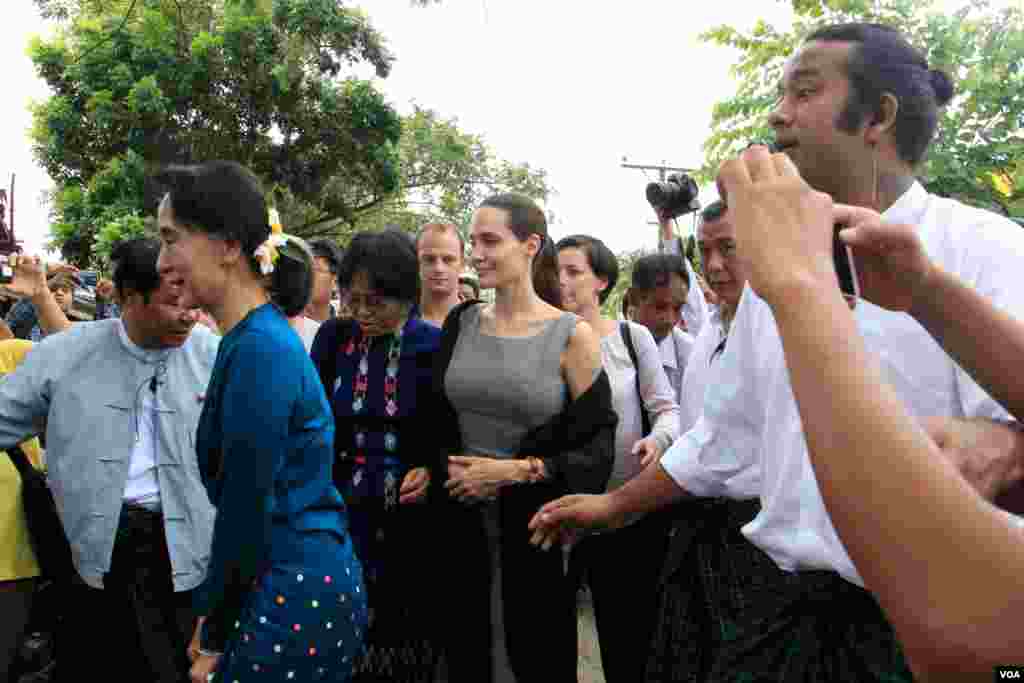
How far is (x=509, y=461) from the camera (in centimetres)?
269

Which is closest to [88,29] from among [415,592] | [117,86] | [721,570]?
[117,86]

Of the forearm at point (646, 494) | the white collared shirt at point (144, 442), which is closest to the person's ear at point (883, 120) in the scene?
Result: the forearm at point (646, 494)

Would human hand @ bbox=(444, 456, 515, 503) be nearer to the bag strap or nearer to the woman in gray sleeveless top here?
the woman in gray sleeveless top

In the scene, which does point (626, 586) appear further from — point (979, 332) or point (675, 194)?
point (979, 332)

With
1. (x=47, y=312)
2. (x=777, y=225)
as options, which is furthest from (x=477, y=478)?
(x=777, y=225)

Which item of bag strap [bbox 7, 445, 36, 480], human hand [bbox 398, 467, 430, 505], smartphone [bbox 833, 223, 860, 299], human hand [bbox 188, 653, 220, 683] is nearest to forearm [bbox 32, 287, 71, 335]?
bag strap [bbox 7, 445, 36, 480]

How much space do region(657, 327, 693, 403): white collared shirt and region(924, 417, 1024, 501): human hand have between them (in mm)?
3319

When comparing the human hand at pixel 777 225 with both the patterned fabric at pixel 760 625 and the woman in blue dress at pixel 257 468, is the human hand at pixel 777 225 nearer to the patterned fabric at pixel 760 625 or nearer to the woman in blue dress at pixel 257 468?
the patterned fabric at pixel 760 625

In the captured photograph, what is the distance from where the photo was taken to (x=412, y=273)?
3127 mm

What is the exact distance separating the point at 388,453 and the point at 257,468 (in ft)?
4.14

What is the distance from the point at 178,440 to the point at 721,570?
164 centimetres

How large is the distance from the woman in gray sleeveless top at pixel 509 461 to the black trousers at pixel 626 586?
1.03 feet

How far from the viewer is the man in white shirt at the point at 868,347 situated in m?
1.30

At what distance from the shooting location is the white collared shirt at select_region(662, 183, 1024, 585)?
128 cm
